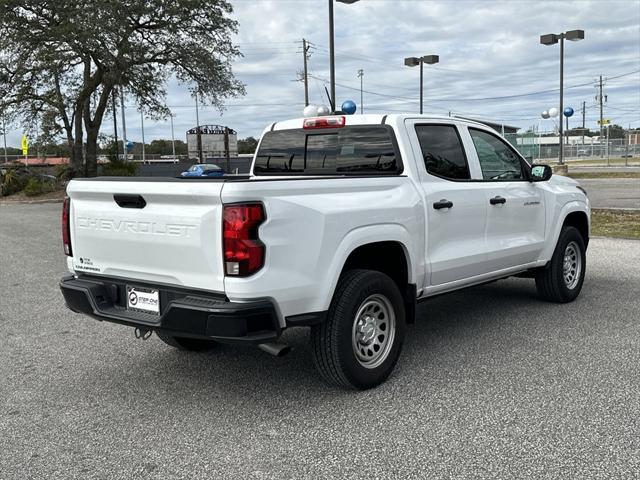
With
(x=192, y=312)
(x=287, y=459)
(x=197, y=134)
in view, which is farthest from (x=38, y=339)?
(x=197, y=134)

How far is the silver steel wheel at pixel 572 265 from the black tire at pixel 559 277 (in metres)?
0.01

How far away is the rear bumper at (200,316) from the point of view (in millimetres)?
3520

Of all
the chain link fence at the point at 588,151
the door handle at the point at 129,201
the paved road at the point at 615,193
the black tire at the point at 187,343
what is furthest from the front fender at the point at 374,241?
the chain link fence at the point at 588,151

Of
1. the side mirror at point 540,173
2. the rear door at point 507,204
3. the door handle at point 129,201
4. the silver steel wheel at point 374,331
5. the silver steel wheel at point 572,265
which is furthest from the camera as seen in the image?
the silver steel wheel at point 572,265

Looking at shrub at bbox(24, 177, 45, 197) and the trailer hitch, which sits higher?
shrub at bbox(24, 177, 45, 197)

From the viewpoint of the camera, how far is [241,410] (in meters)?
4.01

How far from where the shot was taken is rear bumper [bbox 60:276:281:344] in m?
3.52

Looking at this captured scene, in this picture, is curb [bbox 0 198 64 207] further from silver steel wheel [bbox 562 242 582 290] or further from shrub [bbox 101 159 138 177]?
silver steel wheel [bbox 562 242 582 290]

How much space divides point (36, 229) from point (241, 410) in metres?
13.2

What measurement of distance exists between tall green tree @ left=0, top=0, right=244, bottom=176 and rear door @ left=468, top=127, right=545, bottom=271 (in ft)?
72.8

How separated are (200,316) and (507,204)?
10.4 feet

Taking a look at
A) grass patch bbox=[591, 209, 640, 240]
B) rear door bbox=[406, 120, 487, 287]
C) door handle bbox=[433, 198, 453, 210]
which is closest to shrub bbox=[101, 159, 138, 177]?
grass patch bbox=[591, 209, 640, 240]

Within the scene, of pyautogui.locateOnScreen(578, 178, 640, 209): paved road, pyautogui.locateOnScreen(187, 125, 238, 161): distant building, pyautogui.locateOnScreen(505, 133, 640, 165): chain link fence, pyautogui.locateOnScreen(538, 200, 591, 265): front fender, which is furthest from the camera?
pyautogui.locateOnScreen(505, 133, 640, 165): chain link fence

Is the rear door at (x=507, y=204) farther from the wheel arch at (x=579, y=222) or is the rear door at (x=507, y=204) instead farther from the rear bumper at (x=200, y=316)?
the rear bumper at (x=200, y=316)
